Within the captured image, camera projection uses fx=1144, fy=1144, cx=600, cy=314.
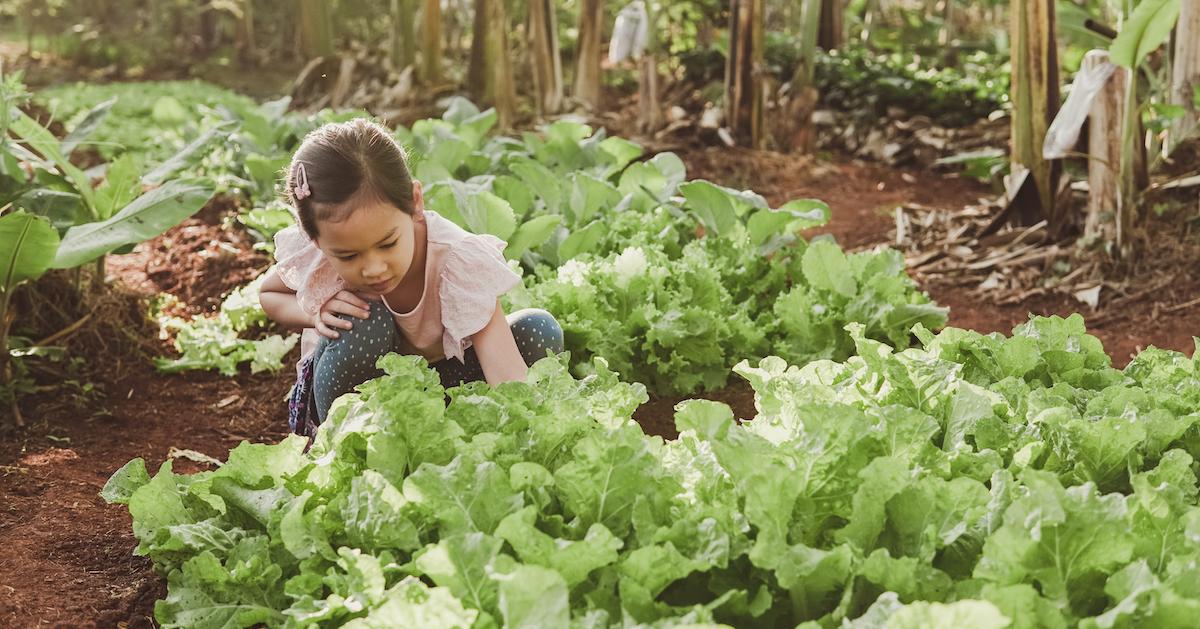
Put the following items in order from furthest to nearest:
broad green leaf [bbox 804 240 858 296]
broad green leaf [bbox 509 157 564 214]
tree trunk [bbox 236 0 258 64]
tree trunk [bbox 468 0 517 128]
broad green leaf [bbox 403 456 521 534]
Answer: tree trunk [bbox 236 0 258 64] → tree trunk [bbox 468 0 517 128] → broad green leaf [bbox 509 157 564 214] → broad green leaf [bbox 804 240 858 296] → broad green leaf [bbox 403 456 521 534]

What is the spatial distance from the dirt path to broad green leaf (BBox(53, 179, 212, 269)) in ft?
1.74

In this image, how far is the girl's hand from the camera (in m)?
2.80

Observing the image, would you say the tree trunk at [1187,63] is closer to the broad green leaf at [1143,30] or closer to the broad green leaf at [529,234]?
the broad green leaf at [1143,30]

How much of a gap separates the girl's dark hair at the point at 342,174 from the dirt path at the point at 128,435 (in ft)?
2.87

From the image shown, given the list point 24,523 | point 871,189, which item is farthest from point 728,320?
point 871,189

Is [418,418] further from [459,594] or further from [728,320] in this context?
[728,320]

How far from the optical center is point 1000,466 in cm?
217

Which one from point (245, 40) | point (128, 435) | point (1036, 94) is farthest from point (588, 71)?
point (245, 40)

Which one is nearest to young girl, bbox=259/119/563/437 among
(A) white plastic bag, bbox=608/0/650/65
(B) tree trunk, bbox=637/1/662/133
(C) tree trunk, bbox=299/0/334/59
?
(B) tree trunk, bbox=637/1/662/133

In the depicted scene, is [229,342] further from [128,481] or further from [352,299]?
[128,481]

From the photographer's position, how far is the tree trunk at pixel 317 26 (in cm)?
1233

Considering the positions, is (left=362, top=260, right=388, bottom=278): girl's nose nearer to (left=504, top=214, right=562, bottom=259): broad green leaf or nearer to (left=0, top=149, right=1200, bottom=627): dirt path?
(left=0, top=149, right=1200, bottom=627): dirt path

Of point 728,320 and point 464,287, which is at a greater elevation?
point 464,287

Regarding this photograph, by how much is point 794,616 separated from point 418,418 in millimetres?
803
